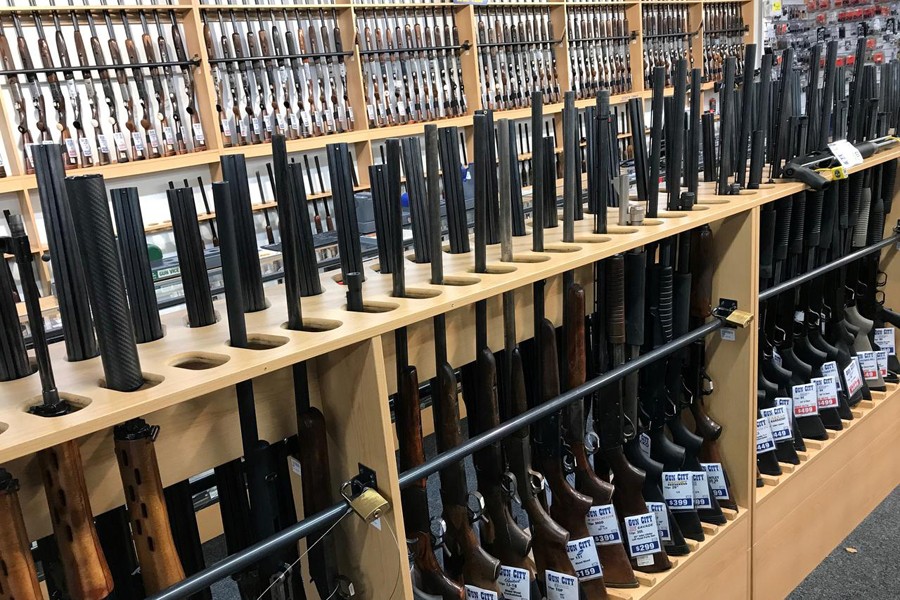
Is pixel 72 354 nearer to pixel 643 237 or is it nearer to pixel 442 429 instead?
pixel 442 429

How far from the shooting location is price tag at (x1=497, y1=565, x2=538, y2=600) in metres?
1.43

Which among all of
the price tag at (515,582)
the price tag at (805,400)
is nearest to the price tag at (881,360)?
the price tag at (805,400)

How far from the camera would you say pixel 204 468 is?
3.67ft

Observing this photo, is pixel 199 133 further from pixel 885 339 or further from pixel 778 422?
pixel 885 339

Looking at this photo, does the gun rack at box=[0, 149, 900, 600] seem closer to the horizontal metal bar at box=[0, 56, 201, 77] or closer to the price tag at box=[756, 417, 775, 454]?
the price tag at box=[756, 417, 775, 454]

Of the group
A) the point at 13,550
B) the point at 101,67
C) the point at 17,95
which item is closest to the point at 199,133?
the point at 101,67

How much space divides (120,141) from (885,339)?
4129 mm

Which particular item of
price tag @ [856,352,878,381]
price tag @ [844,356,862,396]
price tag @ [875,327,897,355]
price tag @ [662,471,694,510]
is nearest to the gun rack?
price tag @ [662,471,694,510]

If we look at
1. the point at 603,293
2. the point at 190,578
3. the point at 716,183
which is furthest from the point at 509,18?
the point at 190,578

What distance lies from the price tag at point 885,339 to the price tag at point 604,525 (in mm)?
1596

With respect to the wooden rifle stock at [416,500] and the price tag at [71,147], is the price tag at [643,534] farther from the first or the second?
the price tag at [71,147]

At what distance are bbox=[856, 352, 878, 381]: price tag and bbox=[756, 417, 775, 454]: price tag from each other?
766 mm

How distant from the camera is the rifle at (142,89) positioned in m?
4.08

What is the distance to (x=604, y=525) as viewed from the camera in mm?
1581
